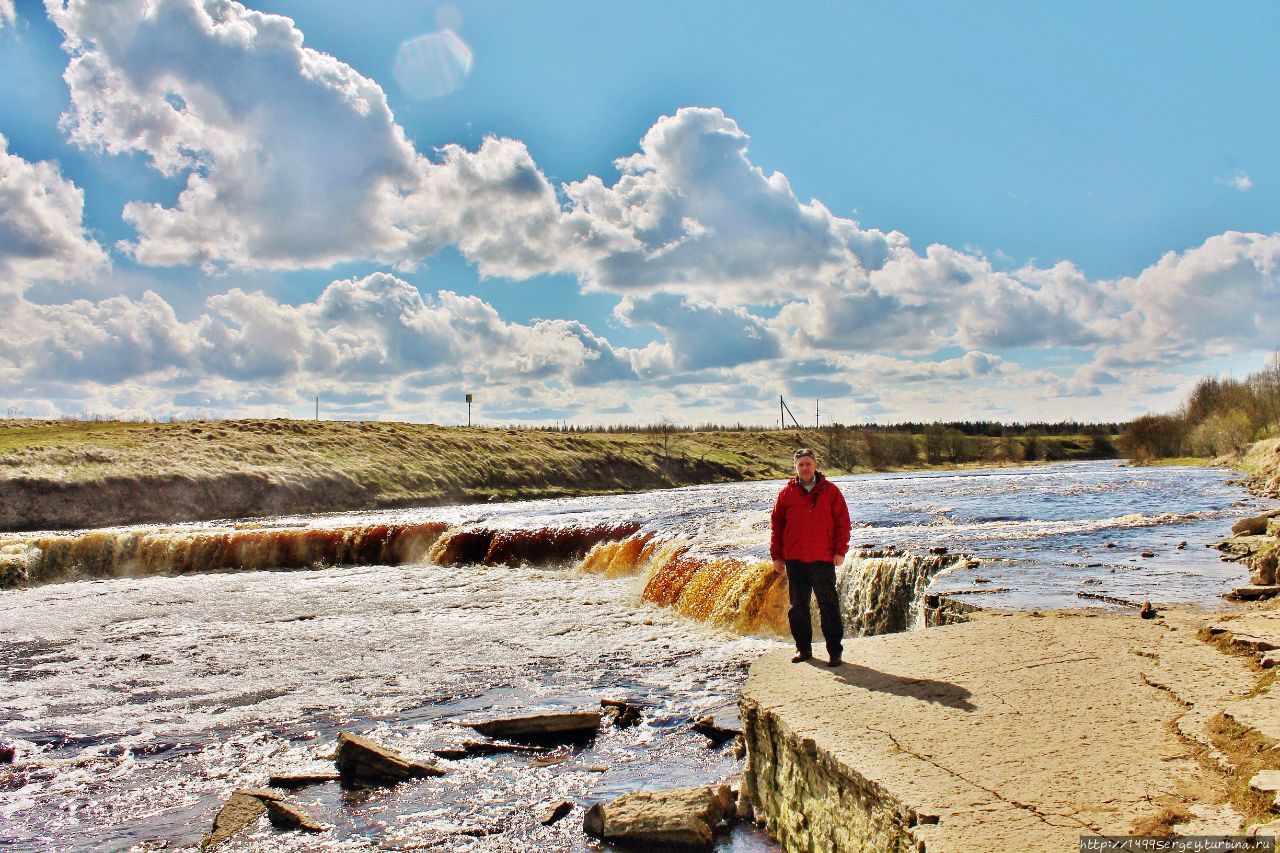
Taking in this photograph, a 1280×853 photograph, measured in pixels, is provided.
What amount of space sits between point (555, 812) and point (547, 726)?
94.0 inches

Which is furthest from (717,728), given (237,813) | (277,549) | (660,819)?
(277,549)

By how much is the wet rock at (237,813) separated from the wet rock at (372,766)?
0.87 metres

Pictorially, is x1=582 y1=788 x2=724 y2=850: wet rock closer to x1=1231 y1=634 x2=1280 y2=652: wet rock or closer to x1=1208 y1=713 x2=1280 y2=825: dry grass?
x1=1208 y1=713 x2=1280 y2=825: dry grass

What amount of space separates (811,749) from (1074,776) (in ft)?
5.79

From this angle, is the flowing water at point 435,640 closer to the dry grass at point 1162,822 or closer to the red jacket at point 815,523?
the red jacket at point 815,523

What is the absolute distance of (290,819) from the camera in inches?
310

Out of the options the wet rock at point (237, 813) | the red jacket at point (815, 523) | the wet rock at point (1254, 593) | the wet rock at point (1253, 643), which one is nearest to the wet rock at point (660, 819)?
the red jacket at point (815, 523)

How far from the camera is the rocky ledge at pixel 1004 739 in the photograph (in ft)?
15.5

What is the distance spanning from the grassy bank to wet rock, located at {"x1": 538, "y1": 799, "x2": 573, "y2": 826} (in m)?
47.0

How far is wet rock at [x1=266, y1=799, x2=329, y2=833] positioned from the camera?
7.82 metres

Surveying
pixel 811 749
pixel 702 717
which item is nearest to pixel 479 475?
pixel 702 717

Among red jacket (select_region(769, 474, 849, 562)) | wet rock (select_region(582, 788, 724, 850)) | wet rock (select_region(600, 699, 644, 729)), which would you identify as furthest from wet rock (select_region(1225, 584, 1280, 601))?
wet rock (select_region(582, 788, 724, 850))

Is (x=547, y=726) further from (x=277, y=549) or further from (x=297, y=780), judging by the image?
(x=277, y=549)

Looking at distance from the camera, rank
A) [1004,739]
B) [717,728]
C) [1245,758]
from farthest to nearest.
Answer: [717,728], [1004,739], [1245,758]
